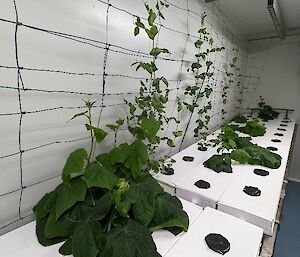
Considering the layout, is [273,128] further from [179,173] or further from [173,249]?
[173,249]

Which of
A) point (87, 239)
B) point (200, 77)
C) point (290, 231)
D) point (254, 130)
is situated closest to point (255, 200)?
point (87, 239)

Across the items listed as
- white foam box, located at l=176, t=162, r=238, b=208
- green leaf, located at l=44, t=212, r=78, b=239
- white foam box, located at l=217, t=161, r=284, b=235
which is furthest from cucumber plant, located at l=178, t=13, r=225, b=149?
green leaf, located at l=44, t=212, r=78, b=239

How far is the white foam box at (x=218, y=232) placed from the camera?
0.76m

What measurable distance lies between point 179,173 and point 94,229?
2.49ft

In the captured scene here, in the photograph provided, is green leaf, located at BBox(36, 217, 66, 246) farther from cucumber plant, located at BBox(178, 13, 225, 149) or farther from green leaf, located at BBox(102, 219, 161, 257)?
cucumber plant, located at BBox(178, 13, 225, 149)

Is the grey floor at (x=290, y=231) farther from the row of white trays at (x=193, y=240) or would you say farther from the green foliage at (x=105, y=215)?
the green foliage at (x=105, y=215)

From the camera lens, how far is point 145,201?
0.83 m

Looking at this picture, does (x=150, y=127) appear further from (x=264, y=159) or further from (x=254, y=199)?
(x=264, y=159)

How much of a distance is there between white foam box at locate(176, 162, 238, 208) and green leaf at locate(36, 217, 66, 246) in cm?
66

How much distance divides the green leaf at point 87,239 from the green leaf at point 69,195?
0.08 m

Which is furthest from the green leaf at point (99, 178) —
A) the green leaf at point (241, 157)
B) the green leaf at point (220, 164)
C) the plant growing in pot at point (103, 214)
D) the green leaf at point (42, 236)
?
the green leaf at point (241, 157)

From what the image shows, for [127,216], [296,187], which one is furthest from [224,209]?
[296,187]

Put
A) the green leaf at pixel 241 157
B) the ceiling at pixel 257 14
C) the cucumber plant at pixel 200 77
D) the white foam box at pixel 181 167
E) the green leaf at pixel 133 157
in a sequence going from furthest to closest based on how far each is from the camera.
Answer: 1. the ceiling at pixel 257 14
2. the cucumber plant at pixel 200 77
3. the green leaf at pixel 241 157
4. the white foam box at pixel 181 167
5. the green leaf at pixel 133 157

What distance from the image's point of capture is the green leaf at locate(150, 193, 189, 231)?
2.75ft
